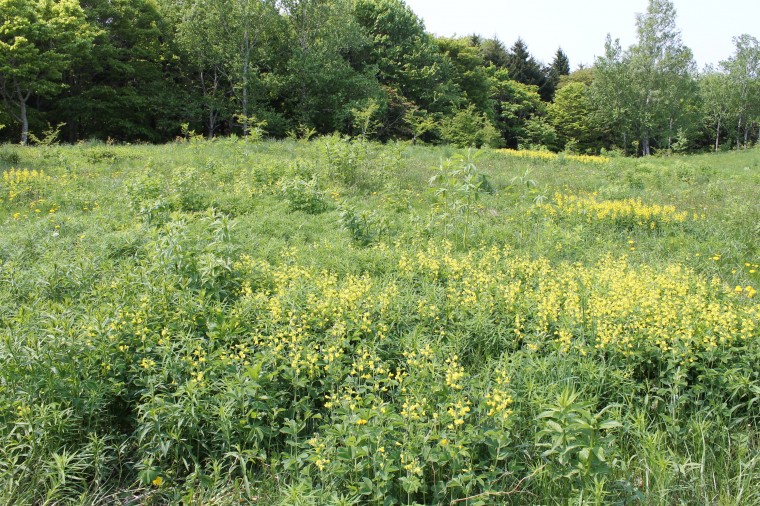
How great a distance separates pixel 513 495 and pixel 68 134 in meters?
28.4

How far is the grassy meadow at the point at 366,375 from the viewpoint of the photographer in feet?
8.98

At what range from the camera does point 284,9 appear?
25.9 metres

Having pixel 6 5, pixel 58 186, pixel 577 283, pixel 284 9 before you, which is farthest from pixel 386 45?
pixel 577 283

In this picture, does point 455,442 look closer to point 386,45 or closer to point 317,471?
point 317,471

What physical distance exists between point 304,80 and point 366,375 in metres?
25.0

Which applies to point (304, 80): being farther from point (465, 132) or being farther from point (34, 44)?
point (34, 44)

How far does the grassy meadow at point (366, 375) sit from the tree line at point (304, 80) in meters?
9.16

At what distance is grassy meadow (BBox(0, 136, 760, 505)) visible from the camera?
2.74m

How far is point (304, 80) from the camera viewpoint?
83.7 ft

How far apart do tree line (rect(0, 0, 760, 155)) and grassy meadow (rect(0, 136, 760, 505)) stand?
9157 millimetres

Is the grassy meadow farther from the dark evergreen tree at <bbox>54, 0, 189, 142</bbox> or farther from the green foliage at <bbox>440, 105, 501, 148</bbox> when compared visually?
the dark evergreen tree at <bbox>54, 0, 189, 142</bbox>

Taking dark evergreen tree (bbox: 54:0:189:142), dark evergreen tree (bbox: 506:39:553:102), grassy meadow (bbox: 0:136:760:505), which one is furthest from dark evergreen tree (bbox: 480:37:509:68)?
grassy meadow (bbox: 0:136:760:505)

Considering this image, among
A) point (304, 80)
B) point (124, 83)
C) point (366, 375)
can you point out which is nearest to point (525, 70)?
point (304, 80)

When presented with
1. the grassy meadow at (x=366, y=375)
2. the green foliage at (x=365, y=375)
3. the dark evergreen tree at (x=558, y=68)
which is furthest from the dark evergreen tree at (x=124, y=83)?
the dark evergreen tree at (x=558, y=68)
